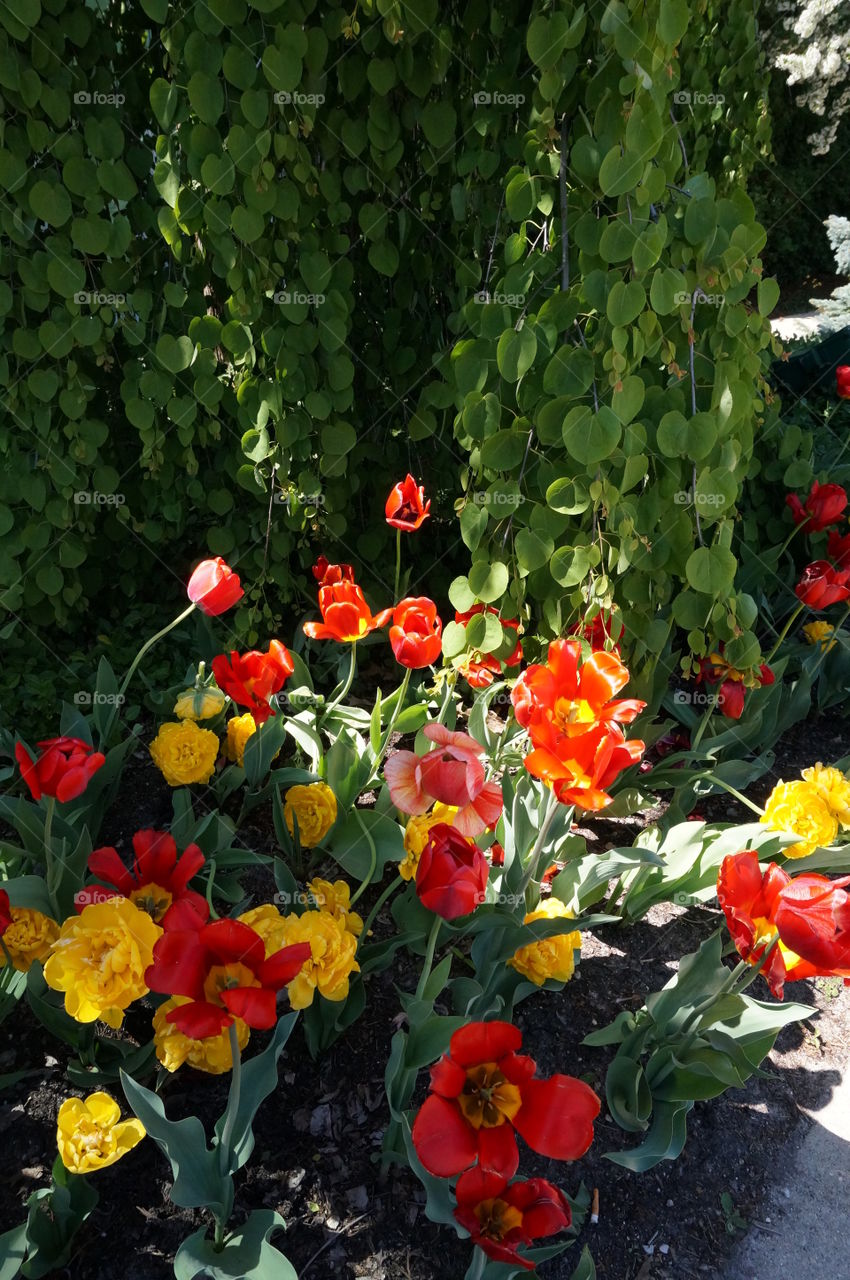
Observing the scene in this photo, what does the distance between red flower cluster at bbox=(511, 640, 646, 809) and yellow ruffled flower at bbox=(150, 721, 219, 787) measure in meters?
0.72

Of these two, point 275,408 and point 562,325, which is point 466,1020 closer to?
point 562,325

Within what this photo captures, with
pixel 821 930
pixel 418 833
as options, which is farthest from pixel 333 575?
pixel 821 930

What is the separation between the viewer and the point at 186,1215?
1.43 m

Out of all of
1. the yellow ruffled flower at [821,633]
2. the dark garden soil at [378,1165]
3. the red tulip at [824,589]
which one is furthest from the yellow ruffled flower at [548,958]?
the yellow ruffled flower at [821,633]

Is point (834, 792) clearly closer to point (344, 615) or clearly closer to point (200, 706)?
point (344, 615)

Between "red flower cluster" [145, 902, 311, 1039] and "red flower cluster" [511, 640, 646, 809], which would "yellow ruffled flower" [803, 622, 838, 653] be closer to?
"red flower cluster" [511, 640, 646, 809]

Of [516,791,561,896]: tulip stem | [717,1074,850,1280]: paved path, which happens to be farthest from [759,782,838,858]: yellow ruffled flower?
[717,1074,850,1280]: paved path

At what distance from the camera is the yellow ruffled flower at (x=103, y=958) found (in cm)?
122

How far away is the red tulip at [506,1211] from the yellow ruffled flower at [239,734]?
106cm

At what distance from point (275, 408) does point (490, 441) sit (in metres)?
0.57

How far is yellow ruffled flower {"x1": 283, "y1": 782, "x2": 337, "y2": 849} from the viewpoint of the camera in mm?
1761

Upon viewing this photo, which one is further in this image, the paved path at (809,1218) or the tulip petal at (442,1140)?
the paved path at (809,1218)

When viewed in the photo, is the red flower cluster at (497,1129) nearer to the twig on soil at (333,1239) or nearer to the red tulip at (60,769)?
the twig on soil at (333,1239)

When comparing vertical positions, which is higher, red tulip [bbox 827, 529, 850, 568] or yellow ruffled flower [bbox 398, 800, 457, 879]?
red tulip [bbox 827, 529, 850, 568]
